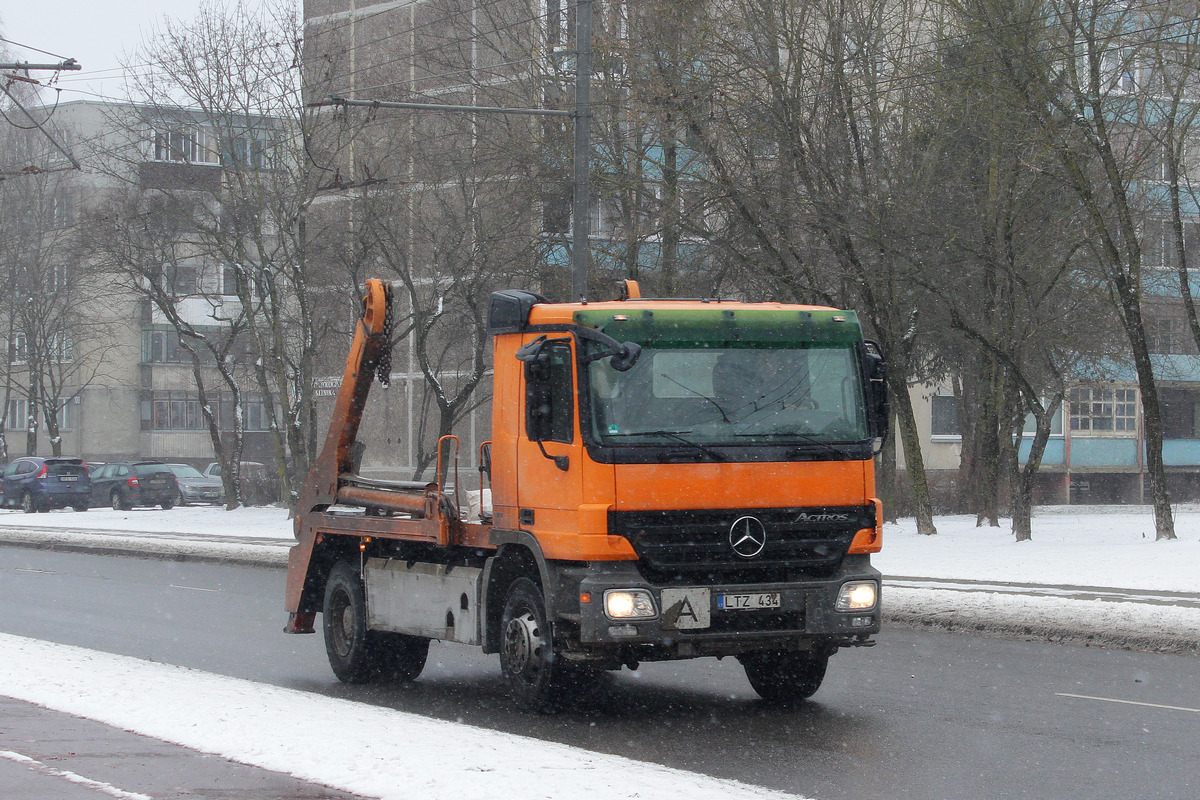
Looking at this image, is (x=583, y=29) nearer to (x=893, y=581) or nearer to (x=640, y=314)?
(x=893, y=581)

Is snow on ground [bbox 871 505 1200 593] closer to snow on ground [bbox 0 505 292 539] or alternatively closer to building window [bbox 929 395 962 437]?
snow on ground [bbox 0 505 292 539]

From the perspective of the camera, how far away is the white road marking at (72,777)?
5917mm

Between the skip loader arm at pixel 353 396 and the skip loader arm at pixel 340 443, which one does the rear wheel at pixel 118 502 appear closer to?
the skip loader arm at pixel 340 443

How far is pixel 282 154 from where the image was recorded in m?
32.3

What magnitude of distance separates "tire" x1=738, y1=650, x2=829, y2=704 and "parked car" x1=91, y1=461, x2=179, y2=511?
38799mm

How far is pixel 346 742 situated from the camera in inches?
286

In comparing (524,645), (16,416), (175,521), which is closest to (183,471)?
(175,521)

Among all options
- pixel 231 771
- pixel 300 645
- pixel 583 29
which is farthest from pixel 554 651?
pixel 583 29

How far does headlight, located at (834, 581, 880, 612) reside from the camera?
8602 mm

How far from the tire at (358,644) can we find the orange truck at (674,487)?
190cm

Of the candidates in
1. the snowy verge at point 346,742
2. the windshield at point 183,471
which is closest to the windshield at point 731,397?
the snowy verge at point 346,742

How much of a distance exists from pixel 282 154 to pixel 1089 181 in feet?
61.6

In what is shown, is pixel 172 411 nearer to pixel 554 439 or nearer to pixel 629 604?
pixel 554 439

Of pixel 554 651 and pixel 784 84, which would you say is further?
pixel 784 84
